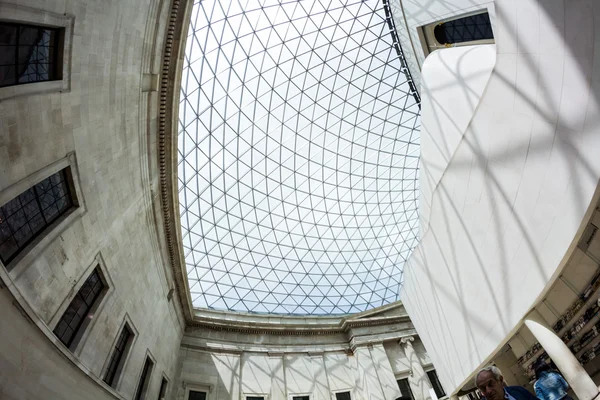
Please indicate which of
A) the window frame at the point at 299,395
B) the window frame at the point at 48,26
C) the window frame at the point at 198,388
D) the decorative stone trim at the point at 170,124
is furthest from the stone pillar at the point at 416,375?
the window frame at the point at 48,26

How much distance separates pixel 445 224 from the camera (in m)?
14.3

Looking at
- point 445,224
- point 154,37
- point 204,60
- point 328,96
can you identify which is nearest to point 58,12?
point 154,37

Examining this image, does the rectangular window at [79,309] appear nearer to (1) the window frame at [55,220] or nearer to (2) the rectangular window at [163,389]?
(1) the window frame at [55,220]

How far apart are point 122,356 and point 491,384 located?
17.9 m

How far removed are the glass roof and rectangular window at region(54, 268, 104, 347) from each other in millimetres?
13048

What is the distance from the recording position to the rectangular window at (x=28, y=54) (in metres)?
7.69

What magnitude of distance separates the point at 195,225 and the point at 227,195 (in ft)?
15.3

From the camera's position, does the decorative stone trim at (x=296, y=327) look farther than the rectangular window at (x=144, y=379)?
Yes

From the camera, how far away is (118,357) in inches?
583

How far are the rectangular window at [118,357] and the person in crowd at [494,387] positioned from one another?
16.6m

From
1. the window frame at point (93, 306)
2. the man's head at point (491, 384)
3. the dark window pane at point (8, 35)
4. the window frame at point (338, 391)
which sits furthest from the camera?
the window frame at point (338, 391)

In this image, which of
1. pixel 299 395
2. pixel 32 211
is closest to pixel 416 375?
pixel 299 395

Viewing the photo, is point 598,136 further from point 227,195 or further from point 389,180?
point 389,180

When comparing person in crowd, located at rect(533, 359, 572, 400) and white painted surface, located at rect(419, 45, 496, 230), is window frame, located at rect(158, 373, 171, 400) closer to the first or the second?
white painted surface, located at rect(419, 45, 496, 230)
